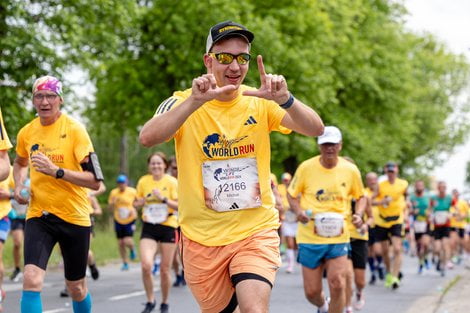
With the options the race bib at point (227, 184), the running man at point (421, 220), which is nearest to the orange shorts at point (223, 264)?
the race bib at point (227, 184)

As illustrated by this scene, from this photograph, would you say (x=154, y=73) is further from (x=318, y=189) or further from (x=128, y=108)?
(x=318, y=189)

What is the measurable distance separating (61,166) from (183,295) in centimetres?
694

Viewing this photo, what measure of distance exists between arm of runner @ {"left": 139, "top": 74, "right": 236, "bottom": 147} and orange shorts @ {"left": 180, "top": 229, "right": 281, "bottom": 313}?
802 mm

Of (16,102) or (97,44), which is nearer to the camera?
(16,102)

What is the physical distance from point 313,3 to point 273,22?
3.65m

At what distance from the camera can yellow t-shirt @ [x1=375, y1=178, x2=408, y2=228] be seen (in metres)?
17.5

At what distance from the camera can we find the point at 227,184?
5746 millimetres

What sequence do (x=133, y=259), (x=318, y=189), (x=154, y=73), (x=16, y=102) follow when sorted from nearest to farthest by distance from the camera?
(x=318, y=189) → (x=16, y=102) → (x=133, y=259) → (x=154, y=73)

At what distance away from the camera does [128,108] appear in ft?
96.6

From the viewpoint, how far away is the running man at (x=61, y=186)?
7988 mm

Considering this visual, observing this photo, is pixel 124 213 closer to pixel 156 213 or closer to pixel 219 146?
pixel 156 213

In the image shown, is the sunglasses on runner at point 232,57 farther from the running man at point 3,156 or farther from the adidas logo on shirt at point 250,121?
the running man at point 3,156

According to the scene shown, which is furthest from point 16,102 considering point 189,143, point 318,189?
point 189,143

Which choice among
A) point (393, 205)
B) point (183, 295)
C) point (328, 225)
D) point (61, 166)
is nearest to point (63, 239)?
point (61, 166)
